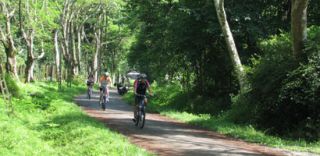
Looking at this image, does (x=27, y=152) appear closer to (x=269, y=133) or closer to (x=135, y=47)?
(x=269, y=133)

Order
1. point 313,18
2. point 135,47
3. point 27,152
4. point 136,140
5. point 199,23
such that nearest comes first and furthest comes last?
point 27,152, point 136,140, point 313,18, point 199,23, point 135,47

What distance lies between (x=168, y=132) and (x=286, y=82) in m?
4.28

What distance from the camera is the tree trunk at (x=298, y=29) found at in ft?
55.0

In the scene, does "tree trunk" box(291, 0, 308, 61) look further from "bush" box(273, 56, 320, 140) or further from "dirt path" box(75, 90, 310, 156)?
"dirt path" box(75, 90, 310, 156)

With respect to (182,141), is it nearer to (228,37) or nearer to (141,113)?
(141,113)

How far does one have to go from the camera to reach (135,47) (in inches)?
1692

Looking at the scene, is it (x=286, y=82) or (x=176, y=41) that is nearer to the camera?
(x=286, y=82)

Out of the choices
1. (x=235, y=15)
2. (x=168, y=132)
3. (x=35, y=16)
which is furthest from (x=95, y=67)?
(x=168, y=132)

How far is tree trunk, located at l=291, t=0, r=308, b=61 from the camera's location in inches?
659

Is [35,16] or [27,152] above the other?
[35,16]

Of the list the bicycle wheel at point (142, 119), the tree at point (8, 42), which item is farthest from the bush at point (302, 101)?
the tree at point (8, 42)

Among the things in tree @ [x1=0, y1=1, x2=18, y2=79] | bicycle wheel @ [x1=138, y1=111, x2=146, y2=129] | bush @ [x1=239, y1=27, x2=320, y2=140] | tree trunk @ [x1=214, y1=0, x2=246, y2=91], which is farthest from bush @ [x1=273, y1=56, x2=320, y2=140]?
tree @ [x1=0, y1=1, x2=18, y2=79]

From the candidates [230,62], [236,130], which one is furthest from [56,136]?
[230,62]

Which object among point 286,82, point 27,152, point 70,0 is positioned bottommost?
point 27,152
